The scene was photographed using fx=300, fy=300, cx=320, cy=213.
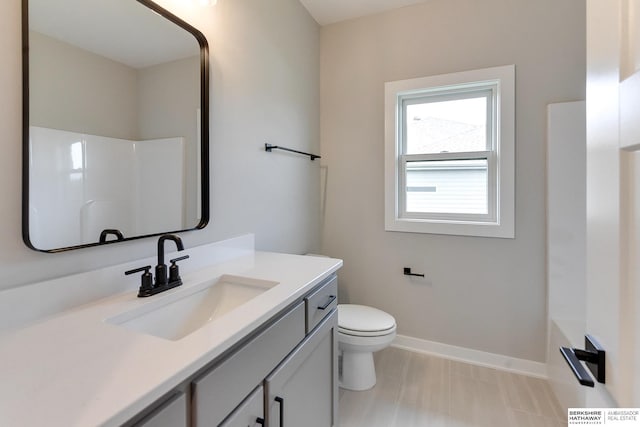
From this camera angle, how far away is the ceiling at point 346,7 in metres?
2.22

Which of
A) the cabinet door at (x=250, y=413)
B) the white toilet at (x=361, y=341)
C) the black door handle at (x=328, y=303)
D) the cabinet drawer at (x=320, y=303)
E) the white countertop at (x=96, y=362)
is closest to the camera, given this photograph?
the white countertop at (x=96, y=362)

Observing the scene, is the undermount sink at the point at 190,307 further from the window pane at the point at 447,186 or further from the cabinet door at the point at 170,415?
the window pane at the point at 447,186

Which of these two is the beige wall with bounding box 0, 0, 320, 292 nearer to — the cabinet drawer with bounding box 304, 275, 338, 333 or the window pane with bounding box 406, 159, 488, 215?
the cabinet drawer with bounding box 304, 275, 338, 333

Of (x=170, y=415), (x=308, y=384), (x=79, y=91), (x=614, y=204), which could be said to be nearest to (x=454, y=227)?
(x=308, y=384)

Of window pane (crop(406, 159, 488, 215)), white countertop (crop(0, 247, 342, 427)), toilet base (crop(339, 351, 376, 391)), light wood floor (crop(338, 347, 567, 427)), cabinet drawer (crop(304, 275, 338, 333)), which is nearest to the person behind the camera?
white countertop (crop(0, 247, 342, 427))

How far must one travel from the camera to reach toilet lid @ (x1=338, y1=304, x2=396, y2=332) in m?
1.77

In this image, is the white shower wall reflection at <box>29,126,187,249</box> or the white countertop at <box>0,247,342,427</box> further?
the white shower wall reflection at <box>29,126,187,249</box>

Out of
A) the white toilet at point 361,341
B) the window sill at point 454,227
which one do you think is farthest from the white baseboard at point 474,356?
the window sill at point 454,227

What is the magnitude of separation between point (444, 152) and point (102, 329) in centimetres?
225

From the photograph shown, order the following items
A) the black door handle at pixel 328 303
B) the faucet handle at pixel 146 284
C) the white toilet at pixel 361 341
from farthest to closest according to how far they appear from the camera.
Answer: the white toilet at pixel 361 341 < the black door handle at pixel 328 303 < the faucet handle at pixel 146 284

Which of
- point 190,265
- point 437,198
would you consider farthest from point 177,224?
point 437,198

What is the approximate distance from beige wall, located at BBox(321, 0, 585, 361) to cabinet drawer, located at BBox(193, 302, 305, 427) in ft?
4.91

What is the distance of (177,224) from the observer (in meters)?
1.28

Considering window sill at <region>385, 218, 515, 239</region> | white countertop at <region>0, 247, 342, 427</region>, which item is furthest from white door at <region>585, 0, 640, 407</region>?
window sill at <region>385, 218, 515, 239</region>
